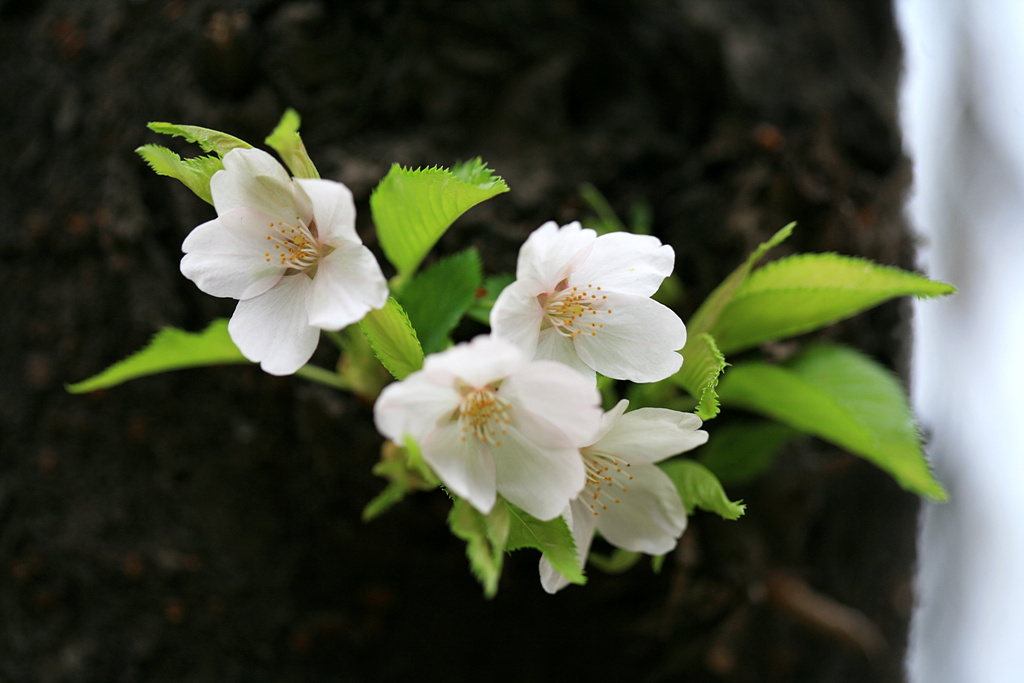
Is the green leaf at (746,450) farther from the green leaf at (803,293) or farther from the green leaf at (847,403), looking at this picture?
the green leaf at (803,293)

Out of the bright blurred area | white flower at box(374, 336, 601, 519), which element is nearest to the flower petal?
white flower at box(374, 336, 601, 519)

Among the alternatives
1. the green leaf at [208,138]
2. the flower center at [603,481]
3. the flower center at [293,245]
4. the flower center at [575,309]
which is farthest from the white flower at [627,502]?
the green leaf at [208,138]

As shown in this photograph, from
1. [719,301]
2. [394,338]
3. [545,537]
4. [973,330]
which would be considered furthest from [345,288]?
[973,330]

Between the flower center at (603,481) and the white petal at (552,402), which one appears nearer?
the white petal at (552,402)

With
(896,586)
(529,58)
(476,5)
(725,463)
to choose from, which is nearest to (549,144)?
(529,58)

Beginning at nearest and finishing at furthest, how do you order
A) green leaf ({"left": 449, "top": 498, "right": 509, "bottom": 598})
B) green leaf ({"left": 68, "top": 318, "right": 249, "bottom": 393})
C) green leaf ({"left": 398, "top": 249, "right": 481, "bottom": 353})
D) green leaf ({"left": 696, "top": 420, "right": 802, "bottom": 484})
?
1. green leaf ({"left": 449, "top": 498, "right": 509, "bottom": 598})
2. green leaf ({"left": 398, "top": 249, "right": 481, "bottom": 353})
3. green leaf ({"left": 68, "top": 318, "right": 249, "bottom": 393})
4. green leaf ({"left": 696, "top": 420, "right": 802, "bottom": 484})

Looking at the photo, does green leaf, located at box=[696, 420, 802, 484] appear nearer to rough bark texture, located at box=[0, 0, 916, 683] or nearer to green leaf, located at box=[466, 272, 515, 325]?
rough bark texture, located at box=[0, 0, 916, 683]

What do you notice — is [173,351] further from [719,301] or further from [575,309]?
[719,301]
